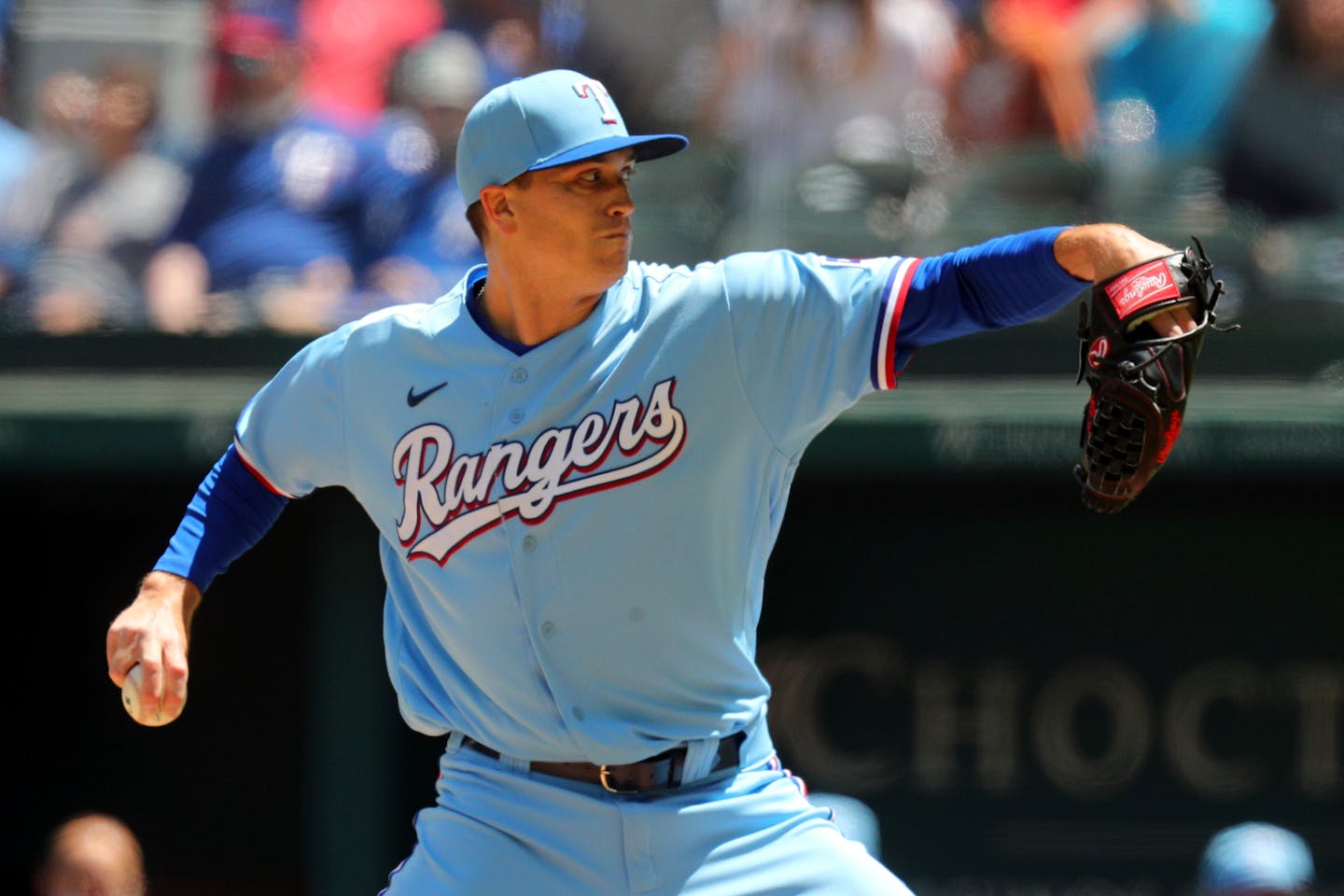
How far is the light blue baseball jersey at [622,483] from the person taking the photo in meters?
Answer: 2.78

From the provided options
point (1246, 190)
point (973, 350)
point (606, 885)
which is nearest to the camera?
point (606, 885)

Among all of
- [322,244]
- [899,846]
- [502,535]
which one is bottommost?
[899,846]

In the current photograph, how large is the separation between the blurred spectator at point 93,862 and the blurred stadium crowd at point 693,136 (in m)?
1.43

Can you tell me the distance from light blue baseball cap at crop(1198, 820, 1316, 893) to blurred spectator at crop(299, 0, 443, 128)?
3237 millimetres

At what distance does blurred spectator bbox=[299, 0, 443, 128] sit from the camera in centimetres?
611

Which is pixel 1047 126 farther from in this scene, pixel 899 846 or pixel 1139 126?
pixel 899 846

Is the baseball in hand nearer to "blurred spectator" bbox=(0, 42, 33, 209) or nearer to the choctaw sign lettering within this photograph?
the choctaw sign lettering

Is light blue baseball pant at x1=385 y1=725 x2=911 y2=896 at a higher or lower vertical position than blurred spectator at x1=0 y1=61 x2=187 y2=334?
lower

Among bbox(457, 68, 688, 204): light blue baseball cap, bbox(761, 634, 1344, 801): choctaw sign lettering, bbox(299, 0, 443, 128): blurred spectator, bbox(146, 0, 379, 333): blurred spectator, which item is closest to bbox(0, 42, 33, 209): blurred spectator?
bbox(146, 0, 379, 333): blurred spectator

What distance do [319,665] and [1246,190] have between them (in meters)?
3.01

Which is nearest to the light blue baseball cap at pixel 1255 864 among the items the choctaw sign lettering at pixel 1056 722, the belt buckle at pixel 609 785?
the choctaw sign lettering at pixel 1056 722

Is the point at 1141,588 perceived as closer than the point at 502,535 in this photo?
No

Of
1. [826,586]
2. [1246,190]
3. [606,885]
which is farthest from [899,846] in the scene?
[606,885]

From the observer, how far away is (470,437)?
9.42 feet
